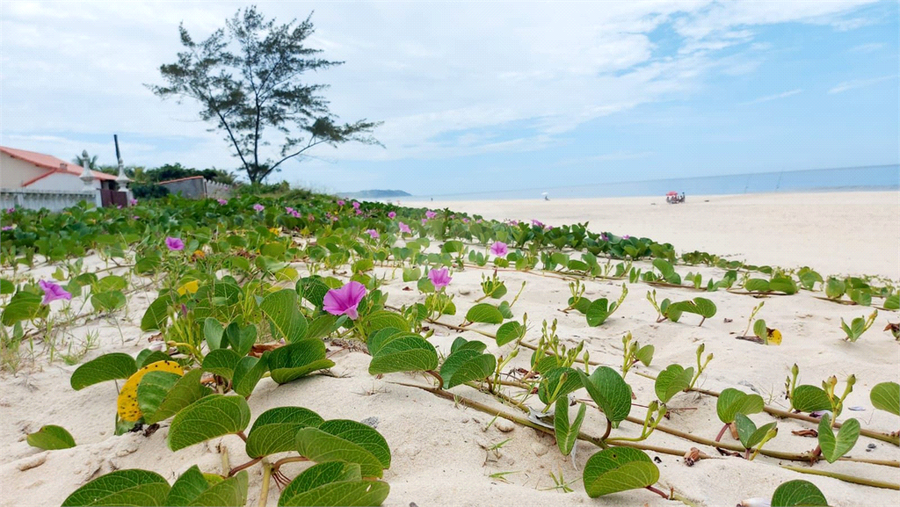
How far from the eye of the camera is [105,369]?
4.24ft

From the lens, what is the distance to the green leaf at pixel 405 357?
1.15 meters

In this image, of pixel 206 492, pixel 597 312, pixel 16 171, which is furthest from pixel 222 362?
pixel 16 171

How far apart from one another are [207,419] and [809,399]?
4.45 feet

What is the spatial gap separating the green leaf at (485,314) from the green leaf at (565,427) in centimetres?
82

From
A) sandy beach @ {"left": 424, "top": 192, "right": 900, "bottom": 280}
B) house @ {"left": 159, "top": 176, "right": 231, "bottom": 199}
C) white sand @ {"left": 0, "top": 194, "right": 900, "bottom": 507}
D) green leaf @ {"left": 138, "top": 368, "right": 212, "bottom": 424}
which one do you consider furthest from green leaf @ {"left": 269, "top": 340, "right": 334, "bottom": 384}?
house @ {"left": 159, "top": 176, "right": 231, "bottom": 199}

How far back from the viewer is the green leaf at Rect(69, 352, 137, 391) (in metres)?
1.27

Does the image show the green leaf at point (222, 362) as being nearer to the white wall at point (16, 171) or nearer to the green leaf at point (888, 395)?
the green leaf at point (888, 395)

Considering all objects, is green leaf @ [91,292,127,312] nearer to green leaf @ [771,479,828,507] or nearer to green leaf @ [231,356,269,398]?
green leaf @ [231,356,269,398]

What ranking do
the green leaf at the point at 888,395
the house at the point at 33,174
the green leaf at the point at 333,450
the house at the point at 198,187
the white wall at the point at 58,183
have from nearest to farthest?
the green leaf at the point at 333,450 < the green leaf at the point at 888,395 < the house at the point at 198,187 < the white wall at the point at 58,183 < the house at the point at 33,174

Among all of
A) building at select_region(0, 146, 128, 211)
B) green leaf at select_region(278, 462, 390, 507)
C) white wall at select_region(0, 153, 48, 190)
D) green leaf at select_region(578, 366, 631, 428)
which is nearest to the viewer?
green leaf at select_region(278, 462, 390, 507)

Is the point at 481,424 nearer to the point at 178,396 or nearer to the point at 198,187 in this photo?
the point at 178,396

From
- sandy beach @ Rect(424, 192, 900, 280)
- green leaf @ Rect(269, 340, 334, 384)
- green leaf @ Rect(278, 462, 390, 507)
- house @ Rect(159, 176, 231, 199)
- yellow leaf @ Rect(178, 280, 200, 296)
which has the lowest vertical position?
sandy beach @ Rect(424, 192, 900, 280)

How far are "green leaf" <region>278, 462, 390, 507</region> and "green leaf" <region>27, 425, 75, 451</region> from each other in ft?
2.37

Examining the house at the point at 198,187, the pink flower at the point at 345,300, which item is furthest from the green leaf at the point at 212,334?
the house at the point at 198,187
